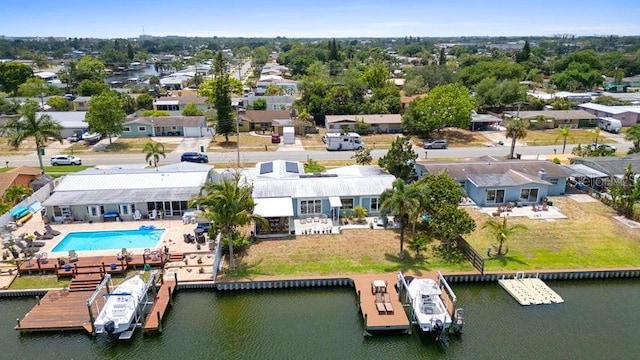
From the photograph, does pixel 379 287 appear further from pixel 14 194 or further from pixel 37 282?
pixel 14 194

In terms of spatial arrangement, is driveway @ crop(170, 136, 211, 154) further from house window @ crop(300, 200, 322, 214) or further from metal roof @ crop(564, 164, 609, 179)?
metal roof @ crop(564, 164, 609, 179)

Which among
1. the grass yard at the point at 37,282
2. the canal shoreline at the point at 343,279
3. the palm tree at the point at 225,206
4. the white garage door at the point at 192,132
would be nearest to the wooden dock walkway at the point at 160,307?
the canal shoreline at the point at 343,279

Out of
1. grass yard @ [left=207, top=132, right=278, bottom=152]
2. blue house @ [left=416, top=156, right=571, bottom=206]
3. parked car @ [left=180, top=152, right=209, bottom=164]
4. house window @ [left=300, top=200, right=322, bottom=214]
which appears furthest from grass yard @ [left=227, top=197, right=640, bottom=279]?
grass yard @ [left=207, top=132, right=278, bottom=152]

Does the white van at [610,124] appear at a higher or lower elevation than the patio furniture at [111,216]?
higher

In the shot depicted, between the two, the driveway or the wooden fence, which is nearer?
the wooden fence

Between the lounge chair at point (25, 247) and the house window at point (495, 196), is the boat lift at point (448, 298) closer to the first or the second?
the house window at point (495, 196)

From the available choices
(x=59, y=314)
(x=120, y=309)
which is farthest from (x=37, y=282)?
(x=120, y=309)

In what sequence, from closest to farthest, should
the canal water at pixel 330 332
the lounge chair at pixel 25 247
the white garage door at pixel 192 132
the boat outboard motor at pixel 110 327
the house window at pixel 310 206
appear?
1. the canal water at pixel 330 332
2. the boat outboard motor at pixel 110 327
3. the lounge chair at pixel 25 247
4. the house window at pixel 310 206
5. the white garage door at pixel 192 132
